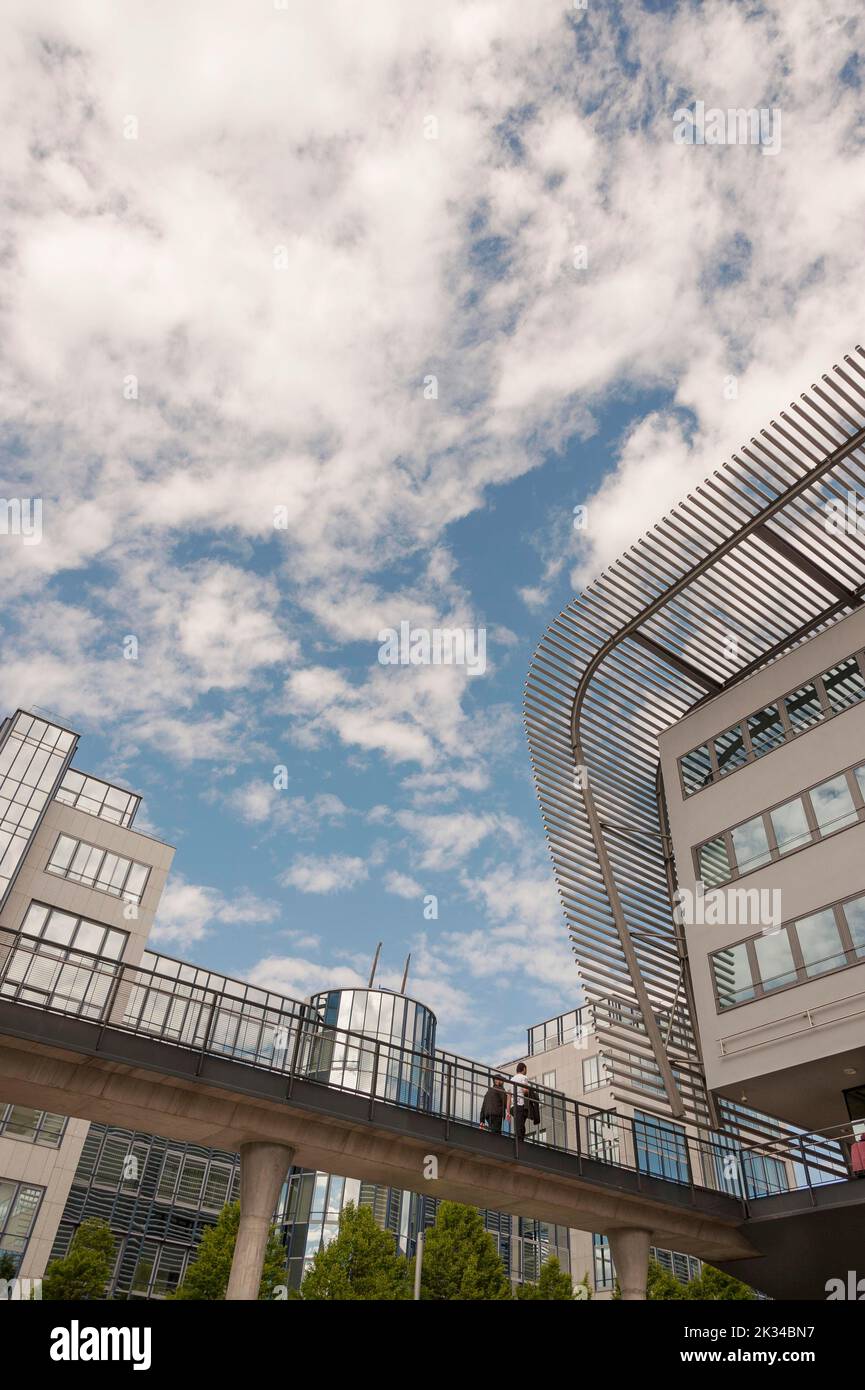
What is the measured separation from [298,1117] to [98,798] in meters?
34.4

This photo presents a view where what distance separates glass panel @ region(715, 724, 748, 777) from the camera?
2425 cm

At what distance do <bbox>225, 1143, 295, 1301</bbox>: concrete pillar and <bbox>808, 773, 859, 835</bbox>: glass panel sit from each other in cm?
1304

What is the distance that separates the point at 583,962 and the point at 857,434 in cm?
1444

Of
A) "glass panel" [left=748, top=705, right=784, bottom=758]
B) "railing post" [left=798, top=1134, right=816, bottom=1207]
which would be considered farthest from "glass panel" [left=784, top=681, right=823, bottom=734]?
"railing post" [left=798, top=1134, right=816, bottom=1207]

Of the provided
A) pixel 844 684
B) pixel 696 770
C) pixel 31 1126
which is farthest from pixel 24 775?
pixel 844 684

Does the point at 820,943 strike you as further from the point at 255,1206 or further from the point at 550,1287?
the point at 550,1287

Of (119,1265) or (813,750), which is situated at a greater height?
(813,750)

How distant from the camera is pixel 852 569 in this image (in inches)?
944

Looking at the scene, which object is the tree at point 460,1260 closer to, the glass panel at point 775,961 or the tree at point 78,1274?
the tree at point 78,1274

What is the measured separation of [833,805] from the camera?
21.0 metres

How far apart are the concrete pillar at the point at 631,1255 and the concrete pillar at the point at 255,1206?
8.34 meters

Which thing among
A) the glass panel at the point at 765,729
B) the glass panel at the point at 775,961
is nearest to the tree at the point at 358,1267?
the glass panel at the point at 775,961
